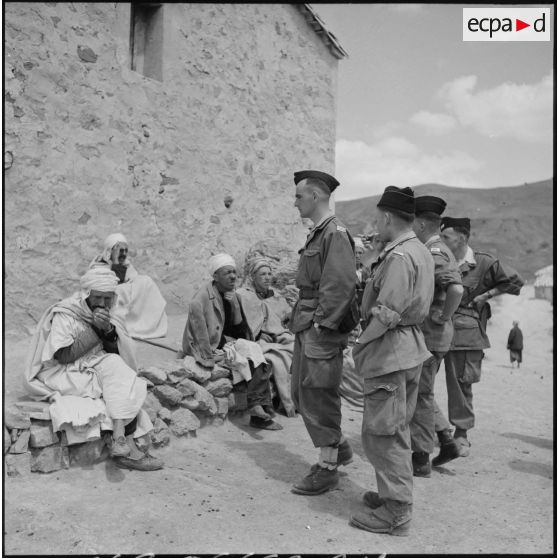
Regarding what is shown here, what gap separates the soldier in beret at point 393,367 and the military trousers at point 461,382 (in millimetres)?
1334

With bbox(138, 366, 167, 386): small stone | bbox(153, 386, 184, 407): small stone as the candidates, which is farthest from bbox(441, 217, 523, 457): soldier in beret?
bbox(138, 366, 167, 386): small stone

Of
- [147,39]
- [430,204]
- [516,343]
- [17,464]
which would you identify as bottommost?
[516,343]

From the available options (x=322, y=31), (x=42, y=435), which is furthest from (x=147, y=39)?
(x=42, y=435)

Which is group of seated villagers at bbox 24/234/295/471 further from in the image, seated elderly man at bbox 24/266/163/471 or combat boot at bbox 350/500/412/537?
combat boot at bbox 350/500/412/537

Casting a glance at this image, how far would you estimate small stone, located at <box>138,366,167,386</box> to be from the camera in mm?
4457

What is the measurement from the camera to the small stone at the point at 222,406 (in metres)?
4.79

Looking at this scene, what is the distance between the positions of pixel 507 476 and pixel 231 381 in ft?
7.51

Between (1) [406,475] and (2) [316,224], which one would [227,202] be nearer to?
(2) [316,224]

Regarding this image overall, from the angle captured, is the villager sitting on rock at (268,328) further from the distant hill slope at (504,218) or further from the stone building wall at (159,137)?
the distant hill slope at (504,218)

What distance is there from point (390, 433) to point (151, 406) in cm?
204

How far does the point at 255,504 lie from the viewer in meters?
3.34

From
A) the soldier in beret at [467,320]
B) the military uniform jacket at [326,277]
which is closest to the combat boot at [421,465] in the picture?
the soldier in beret at [467,320]

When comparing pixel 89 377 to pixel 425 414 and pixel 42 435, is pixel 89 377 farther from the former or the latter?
pixel 425 414

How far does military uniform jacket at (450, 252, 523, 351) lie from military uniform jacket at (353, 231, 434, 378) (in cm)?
138
